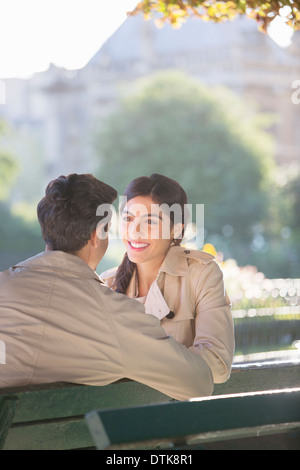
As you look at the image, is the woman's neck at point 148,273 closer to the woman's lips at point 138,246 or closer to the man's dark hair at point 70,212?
the woman's lips at point 138,246

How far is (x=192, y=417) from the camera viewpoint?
1.68m

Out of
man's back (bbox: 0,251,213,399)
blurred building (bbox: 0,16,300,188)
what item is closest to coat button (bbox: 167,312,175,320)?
man's back (bbox: 0,251,213,399)

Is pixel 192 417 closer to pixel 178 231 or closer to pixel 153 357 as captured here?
pixel 153 357

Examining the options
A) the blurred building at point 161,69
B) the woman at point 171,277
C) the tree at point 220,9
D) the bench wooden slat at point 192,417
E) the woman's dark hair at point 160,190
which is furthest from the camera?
the blurred building at point 161,69

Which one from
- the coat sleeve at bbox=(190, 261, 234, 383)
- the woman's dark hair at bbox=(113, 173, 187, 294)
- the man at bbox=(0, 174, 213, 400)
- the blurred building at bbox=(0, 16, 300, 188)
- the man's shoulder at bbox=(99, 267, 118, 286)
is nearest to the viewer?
the man at bbox=(0, 174, 213, 400)

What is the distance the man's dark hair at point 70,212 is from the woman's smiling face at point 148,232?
86 centimetres

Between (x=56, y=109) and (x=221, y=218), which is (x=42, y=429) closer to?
(x=221, y=218)

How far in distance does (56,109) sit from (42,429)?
2274 inches

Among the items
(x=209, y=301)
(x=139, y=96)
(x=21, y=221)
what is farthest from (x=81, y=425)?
(x=139, y=96)

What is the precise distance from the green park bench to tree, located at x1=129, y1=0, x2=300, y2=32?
2117 mm

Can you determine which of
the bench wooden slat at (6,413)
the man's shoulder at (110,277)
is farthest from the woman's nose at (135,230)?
the bench wooden slat at (6,413)

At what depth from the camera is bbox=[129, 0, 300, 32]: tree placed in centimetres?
377

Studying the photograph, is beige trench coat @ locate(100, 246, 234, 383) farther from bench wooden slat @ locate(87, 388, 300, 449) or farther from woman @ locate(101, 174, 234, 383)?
bench wooden slat @ locate(87, 388, 300, 449)

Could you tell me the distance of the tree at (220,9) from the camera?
377 cm
